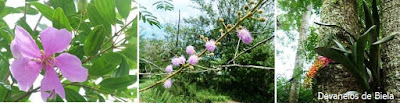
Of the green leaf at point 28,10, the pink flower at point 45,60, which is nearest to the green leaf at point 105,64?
the pink flower at point 45,60

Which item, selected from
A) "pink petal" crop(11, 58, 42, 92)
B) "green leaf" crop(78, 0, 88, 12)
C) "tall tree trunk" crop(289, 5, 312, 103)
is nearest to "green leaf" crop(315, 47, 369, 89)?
"tall tree trunk" crop(289, 5, 312, 103)

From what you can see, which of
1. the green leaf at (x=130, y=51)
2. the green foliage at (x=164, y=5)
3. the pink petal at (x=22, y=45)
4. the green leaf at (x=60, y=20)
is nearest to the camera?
the pink petal at (x=22, y=45)

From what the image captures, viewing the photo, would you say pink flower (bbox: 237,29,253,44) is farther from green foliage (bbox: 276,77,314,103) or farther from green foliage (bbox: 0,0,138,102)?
green foliage (bbox: 0,0,138,102)

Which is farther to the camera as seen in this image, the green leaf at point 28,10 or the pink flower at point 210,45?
the pink flower at point 210,45

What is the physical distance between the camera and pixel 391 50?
1.25 m

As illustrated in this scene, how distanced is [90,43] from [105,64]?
0.10 m

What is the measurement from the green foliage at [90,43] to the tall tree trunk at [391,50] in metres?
0.93

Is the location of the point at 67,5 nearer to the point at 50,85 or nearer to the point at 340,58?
the point at 50,85

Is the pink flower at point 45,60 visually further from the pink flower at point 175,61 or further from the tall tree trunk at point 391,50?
the tall tree trunk at point 391,50

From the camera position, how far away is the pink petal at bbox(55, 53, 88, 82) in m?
0.60

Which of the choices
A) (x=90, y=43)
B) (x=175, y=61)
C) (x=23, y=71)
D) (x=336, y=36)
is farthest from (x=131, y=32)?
(x=336, y=36)

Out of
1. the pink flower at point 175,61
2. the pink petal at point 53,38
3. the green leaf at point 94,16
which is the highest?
the green leaf at point 94,16

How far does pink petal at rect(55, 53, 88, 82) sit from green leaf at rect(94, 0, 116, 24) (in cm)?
13

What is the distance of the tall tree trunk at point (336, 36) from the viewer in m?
1.29
